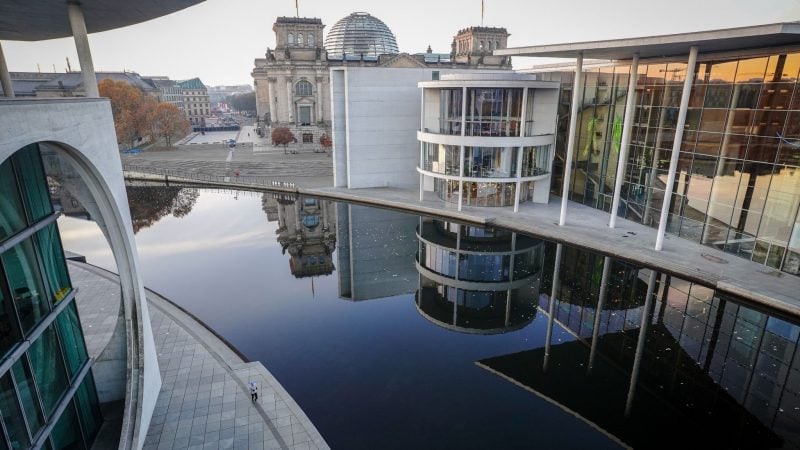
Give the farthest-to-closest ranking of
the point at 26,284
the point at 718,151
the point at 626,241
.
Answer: the point at 626,241
the point at 718,151
the point at 26,284

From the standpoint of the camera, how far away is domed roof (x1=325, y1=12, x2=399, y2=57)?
99.7 metres

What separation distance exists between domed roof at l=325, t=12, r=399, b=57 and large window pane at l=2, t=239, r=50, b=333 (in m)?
97.0

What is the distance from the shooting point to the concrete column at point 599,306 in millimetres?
16569

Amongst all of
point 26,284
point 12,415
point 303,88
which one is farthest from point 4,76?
point 303,88

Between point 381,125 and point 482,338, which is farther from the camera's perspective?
point 381,125

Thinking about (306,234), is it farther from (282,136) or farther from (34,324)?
(282,136)

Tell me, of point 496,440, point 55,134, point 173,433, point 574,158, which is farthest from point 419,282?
point 574,158

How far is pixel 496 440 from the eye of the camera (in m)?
12.4

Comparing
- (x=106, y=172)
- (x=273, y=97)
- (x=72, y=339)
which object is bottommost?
(x=72, y=339)

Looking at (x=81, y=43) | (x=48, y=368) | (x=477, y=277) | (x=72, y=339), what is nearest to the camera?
(x=48, y=368)

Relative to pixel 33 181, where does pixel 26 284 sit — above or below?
below

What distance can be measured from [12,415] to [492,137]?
29.9 metres

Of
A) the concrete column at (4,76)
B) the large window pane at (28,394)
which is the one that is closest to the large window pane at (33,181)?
the large window pane at (28,394)

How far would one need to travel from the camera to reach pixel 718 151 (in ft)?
82.8
